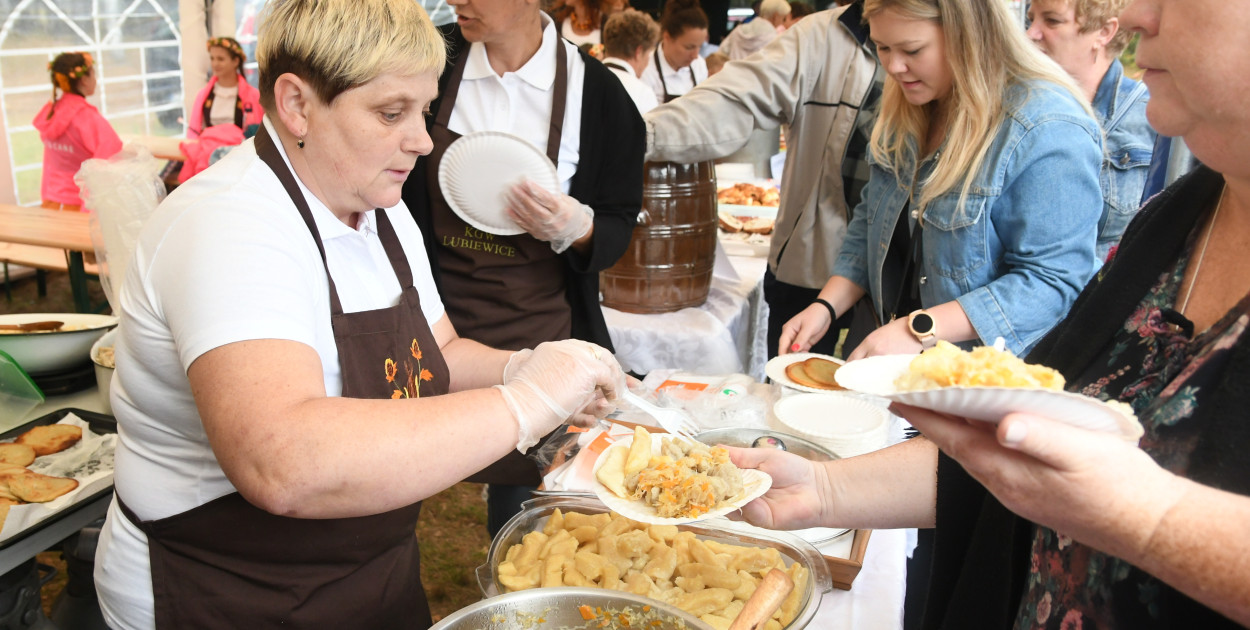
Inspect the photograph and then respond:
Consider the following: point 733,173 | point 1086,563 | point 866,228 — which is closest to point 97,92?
point 733,173

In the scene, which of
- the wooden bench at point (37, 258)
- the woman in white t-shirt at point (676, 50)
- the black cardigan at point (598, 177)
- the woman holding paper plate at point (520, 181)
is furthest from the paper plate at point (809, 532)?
the woman in white t-shirt at point (676, 50)

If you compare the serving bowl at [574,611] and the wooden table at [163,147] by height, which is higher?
the wooden table at [163,147]

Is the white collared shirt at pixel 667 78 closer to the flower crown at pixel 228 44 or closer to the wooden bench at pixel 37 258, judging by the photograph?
the flower crown at pixel 228 44

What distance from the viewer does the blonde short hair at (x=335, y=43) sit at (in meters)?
1.34

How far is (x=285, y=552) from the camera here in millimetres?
1437

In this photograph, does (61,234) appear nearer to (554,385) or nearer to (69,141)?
(69,141)

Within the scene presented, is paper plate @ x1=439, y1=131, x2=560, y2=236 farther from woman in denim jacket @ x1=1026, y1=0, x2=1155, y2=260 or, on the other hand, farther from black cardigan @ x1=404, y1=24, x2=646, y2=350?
woman in denim jacket @ x1=1026, y1=0, x2=1155, y2=260

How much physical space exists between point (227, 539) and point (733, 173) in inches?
191

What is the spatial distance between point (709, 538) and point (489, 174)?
1.29 metres

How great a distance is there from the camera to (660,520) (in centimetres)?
132

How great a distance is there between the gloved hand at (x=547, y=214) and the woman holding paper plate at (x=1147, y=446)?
1.32 metres

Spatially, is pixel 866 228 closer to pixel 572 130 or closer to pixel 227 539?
pixel 572 130

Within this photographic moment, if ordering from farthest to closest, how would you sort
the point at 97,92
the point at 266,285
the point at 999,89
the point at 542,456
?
the point at 97,92
the point at 999,89
the point at 542,456
the point at 266,285

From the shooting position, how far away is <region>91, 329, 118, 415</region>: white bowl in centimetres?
211
